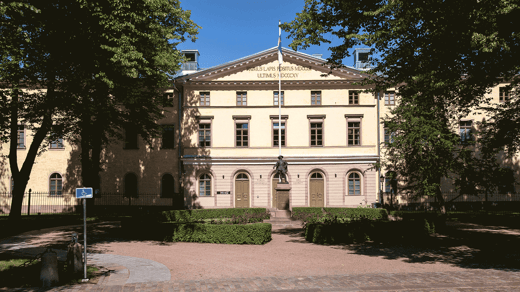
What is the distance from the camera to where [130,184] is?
3359 cm

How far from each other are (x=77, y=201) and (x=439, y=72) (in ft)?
104

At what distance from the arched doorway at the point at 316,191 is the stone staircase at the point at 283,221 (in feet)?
29.8

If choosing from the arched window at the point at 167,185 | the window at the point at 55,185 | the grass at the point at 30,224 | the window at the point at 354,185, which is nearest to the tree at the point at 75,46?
the grass at the point at 30,224

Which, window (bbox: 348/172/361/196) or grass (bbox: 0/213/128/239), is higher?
window (bbox: 348/172/361/196)

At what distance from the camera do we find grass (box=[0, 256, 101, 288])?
9286 mm

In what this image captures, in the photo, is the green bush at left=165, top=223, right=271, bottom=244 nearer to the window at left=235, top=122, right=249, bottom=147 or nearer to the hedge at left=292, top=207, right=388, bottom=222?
the hedge at left=292, top=207, right=388, bottom=222

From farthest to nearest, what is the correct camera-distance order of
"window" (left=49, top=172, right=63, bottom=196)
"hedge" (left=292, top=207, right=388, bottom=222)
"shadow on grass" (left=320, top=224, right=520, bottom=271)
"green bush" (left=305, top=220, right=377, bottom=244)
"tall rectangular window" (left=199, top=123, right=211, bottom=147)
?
"tall rectangular window" (left=199, top=123, right=211, bottom=147)
"window" (left=49, top=172, right=63, bottom=196)
"hedge" (left=292, top=207, right=388, bottom=222)
"green bush" (left=305, top=220, right=377, bottom=244)
"shadow on grass" (left=320, top=224, right=520, bottom=271)

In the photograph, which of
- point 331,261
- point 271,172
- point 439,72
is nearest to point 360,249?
point 331,261

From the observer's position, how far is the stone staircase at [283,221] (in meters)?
22.1

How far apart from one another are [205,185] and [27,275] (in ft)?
76.7

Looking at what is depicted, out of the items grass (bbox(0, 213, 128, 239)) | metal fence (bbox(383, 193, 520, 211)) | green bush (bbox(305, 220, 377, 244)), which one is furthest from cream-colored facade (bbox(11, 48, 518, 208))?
green bush (bbox(305, 220, 377, 244))

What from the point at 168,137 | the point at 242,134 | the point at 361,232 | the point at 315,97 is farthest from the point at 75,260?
the point at 315,97

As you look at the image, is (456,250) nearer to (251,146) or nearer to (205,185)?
(251,146)

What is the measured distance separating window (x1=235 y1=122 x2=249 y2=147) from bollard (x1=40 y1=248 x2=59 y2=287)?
24.7 m
